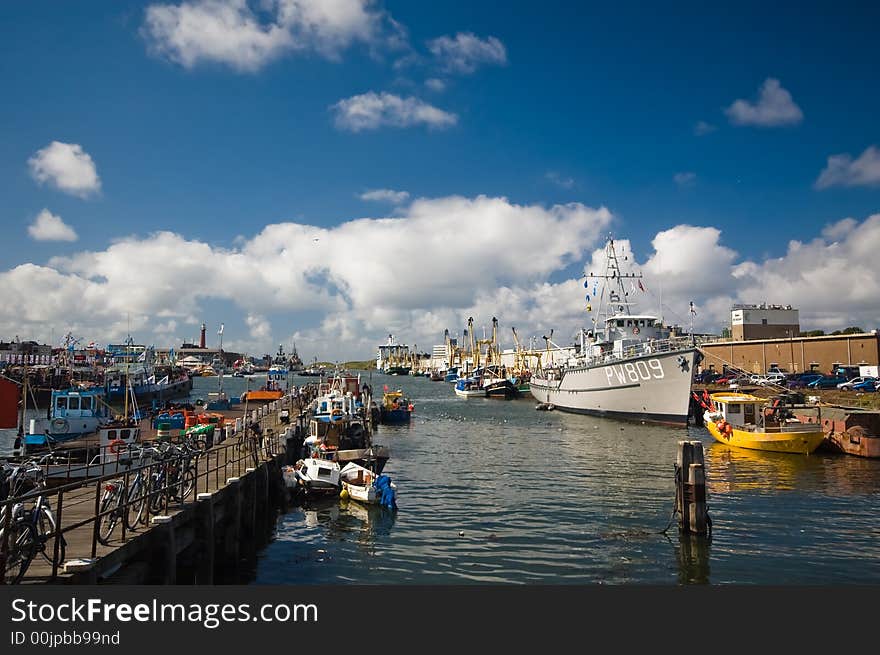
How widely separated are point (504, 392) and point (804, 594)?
99.0 metres

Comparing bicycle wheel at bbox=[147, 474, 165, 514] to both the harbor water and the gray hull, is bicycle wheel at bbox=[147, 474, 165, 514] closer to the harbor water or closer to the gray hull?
the harbor water

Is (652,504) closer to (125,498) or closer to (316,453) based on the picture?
(316,453)

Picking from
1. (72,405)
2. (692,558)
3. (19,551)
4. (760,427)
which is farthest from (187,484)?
(760,427)

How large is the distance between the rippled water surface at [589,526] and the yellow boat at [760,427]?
2.62ft

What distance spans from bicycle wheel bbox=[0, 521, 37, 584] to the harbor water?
28.7 feet

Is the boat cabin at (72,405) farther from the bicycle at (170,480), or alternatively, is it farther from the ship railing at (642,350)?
the ship railing at (642,350)

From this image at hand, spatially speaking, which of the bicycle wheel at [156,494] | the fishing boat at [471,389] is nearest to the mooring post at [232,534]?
the bicycle wheel at [156,494]

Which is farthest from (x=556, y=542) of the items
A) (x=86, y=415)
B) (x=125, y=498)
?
(x=86, y=415)

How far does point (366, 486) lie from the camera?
2602 centimetres

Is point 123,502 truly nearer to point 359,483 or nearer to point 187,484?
point 187,484

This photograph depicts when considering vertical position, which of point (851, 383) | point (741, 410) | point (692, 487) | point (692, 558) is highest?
point (851, 383)

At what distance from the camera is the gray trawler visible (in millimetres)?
53031

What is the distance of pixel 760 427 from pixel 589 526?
21.6 metres

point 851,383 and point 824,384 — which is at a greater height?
point 851,383
